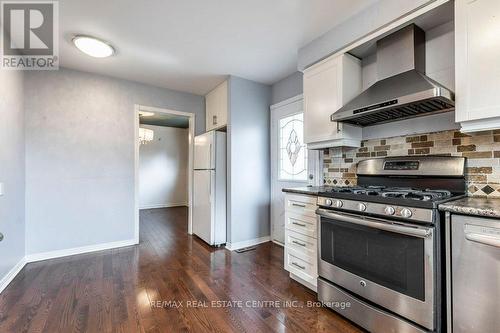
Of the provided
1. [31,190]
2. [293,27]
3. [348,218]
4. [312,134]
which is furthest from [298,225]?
[31,190]

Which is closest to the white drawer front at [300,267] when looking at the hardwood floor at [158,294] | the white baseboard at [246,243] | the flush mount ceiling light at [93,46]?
the hardwood floor at [158,294]

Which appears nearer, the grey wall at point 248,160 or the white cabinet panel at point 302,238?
the white cabinet panel at point 302,238

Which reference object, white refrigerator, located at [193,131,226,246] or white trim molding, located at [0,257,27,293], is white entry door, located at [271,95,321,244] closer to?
white refrigerator, located at [193,131,226,246]

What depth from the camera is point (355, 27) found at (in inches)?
80.8

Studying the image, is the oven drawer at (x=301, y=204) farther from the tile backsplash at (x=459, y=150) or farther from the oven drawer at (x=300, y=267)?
the tile backsplash at (x=459, y=150)

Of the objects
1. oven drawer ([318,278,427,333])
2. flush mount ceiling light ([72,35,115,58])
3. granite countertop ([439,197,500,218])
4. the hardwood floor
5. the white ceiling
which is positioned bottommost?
the hardwood floor

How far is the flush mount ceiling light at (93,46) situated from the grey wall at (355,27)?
2.08m

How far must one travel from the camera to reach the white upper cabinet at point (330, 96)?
221 centimetres

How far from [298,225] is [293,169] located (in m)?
1.20

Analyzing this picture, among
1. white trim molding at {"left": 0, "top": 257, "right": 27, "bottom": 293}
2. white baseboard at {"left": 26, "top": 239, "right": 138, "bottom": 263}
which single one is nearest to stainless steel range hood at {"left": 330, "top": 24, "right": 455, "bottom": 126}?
white baseboard at {"left": 26, "top": 239, "right": 138, "bottom": 263}

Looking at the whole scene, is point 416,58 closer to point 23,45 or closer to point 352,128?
point 352,128

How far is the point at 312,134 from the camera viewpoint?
248cm

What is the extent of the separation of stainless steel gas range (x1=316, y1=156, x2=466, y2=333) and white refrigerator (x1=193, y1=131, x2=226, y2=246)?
1835 mm

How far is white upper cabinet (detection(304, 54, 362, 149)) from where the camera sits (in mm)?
2207
